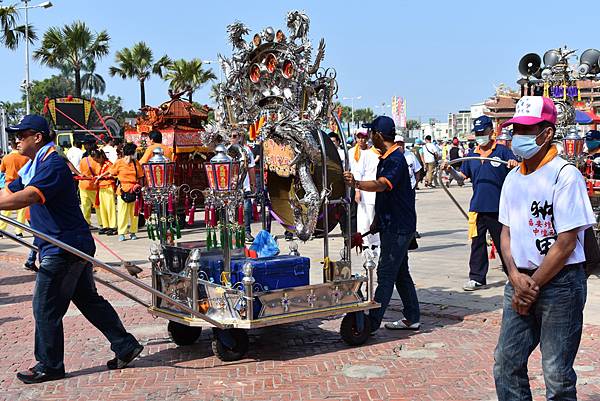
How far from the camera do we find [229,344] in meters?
6.12

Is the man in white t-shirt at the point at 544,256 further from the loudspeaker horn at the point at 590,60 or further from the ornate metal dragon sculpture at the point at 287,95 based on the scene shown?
the loudspeaker horn at the point at 590,60

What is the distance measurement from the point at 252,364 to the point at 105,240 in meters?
9.02

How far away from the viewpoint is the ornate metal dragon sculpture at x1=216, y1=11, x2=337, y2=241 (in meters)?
6.47

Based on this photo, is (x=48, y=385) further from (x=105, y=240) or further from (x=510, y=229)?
(x=105, y=240)

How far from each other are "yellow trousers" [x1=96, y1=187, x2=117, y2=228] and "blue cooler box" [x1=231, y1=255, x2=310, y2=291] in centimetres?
856

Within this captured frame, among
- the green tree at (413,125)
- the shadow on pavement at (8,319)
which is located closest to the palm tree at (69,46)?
the shadow on pavement at (8,319)

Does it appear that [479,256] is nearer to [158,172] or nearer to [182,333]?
[182,333]

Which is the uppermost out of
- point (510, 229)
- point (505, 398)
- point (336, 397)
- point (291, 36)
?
point (291, 36)

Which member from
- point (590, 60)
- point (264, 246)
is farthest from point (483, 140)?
point (590, 60)

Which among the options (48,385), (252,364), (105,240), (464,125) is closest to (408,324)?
(252,364)

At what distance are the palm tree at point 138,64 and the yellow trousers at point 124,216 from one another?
32.4 m

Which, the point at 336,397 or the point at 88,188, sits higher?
the point at 88,188

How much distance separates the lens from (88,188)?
1463 centimetres

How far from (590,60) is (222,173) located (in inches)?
564
